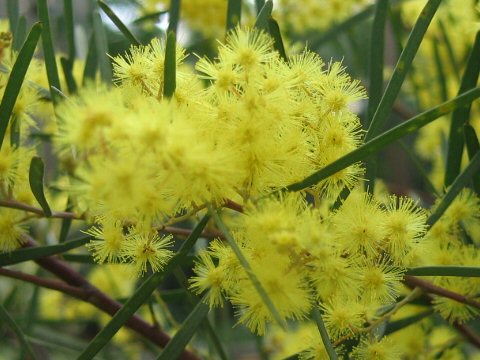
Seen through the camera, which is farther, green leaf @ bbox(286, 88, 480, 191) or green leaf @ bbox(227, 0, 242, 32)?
green leaf @ bbox(227, 0, 242, 32)

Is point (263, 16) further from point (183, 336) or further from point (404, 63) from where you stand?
point (183, 336)

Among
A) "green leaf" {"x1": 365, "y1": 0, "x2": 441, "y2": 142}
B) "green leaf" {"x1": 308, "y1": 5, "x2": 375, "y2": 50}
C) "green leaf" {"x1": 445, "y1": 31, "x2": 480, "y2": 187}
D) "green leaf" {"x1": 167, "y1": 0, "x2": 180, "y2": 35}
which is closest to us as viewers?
"green leaf" {"x1": 365, "y1": 0, "x2": 441, "y2": 142}

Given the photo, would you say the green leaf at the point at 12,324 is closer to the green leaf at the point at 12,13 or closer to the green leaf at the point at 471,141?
the green leaf at the point at 12,13

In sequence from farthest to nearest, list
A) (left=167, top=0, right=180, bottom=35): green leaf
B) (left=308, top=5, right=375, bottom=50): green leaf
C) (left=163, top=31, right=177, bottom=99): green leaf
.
Result: (left=308, top=5, right=375, bottom=50): green leaf → (left=167, top=0, right=180, bottom=35): green leaf → (left=163, top=31, right=177, bottom=99): green leaf

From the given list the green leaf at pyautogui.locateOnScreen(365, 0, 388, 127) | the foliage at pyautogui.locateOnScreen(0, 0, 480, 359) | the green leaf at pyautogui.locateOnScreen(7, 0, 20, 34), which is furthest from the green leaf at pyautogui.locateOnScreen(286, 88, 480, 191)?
the green leaf at pyautogui.locateOnScreen(7, 0, 20, 34)

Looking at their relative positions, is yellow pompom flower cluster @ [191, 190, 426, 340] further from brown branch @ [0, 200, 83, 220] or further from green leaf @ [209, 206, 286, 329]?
brown branch @ [0, 200, 83, 220]

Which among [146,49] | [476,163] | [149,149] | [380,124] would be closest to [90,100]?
[149,149]

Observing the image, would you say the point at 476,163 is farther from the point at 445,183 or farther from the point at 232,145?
the point at 232,145
